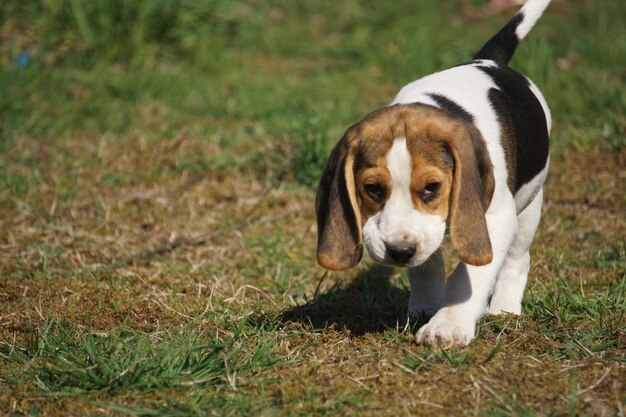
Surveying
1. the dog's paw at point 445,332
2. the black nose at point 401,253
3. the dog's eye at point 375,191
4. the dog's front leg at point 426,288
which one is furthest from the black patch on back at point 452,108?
the dog's paw at point 445,332

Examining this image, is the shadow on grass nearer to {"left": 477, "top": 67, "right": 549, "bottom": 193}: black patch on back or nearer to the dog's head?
the dog's head

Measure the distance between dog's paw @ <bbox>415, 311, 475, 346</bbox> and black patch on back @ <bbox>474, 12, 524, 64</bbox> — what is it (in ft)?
6.28

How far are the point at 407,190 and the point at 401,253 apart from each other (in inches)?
11.1

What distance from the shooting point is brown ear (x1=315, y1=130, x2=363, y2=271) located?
13.0 feet

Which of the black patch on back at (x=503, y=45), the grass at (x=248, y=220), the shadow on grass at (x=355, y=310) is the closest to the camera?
the grass at (x=248, y=220)

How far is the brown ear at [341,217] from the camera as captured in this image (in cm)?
396

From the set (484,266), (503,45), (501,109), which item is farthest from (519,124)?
(503,45)

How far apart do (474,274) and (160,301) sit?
5.53ft

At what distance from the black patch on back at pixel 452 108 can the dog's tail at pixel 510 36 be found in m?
1.09

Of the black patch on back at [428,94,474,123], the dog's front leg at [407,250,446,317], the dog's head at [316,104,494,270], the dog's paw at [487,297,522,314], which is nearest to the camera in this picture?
the dog's head at [316,104,494,270]

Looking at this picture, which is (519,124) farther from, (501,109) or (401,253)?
(401,253)

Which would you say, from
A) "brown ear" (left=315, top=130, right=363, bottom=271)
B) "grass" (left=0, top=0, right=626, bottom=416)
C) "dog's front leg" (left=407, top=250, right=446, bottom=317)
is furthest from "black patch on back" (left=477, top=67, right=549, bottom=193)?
"brown ear" (left=315, top=130, right=363, bottom=271)

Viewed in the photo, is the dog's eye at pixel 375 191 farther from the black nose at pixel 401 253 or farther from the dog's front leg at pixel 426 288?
the dog's front leg at pixel 426 288

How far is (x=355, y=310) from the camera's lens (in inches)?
178
